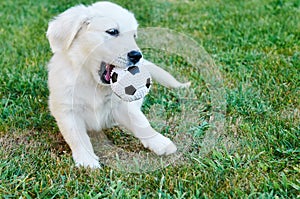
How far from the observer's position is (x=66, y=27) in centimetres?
277

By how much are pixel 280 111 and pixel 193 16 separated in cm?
239

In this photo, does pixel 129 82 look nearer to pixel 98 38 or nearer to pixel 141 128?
pixel 98 38

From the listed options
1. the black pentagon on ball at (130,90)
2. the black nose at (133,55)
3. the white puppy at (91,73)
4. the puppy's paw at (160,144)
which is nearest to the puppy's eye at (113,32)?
the white puppy at (91,73)

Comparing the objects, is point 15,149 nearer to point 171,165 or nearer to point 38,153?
point 38,153

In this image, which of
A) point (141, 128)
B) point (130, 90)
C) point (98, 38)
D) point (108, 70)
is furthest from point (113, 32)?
point (141, 128)

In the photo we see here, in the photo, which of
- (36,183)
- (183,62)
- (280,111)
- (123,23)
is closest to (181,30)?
(183,62)

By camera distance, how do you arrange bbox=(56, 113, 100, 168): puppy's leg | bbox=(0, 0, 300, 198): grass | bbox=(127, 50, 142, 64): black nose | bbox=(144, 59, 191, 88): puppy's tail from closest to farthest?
bbox=(0, 0, 300, 198): grass < bbox=(127, 50, 142, 64): black nose < bbox=(56, 113, 100, 168): puppy's leg < bbox=(144, 59, 191, 88): puppy's tail

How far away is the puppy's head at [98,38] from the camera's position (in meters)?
2.67

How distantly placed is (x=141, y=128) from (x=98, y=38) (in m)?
0.61

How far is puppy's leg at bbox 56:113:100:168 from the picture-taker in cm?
281

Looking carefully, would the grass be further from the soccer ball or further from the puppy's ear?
the puppy's ear

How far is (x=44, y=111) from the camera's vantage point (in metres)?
3.40

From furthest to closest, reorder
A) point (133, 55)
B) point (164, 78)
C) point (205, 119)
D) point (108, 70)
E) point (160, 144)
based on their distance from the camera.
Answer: point (164, 78)
point (205, 119)
point (160, 144)
point (108, 70)
point (133, 55)

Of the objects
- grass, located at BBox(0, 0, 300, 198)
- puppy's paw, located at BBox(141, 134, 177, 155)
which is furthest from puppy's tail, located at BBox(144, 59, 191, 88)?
puppy's paw, located at BBox(141, 134, 177, 155)
